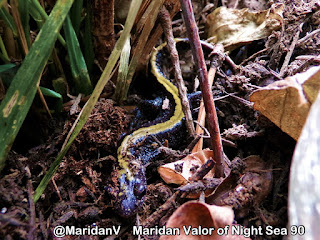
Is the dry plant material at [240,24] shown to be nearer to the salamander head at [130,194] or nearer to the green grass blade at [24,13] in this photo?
the salamander head at [130,194]

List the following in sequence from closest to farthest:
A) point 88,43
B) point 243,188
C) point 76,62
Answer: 1. point 243,188
2. point 76,62
3. point 88,43

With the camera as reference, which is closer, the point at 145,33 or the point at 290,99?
the point at 290,99

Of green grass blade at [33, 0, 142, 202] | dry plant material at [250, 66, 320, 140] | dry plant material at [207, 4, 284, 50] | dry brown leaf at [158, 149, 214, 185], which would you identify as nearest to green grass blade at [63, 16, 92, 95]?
green grass blade at [33, 0, 142, 202]

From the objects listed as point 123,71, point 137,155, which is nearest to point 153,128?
point 137,155

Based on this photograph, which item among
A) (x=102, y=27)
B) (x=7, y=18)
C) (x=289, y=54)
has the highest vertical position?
(x=7, y=18)

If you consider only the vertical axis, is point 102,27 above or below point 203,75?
above

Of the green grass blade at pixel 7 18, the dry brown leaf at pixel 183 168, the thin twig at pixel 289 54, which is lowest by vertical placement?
the dry brown leaf at pixel 183 168

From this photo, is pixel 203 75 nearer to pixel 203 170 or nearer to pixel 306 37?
pixel 203 170

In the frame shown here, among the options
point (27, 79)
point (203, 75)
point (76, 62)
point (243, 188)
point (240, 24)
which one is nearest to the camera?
point (27, 79)

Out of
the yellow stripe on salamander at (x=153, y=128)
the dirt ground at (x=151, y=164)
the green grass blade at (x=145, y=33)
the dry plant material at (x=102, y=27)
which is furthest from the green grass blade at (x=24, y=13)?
the yellow stripe on salamander at (x=153, y=128)

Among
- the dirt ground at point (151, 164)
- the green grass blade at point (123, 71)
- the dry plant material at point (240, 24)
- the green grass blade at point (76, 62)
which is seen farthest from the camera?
the dry plant material at point (240, 24)
